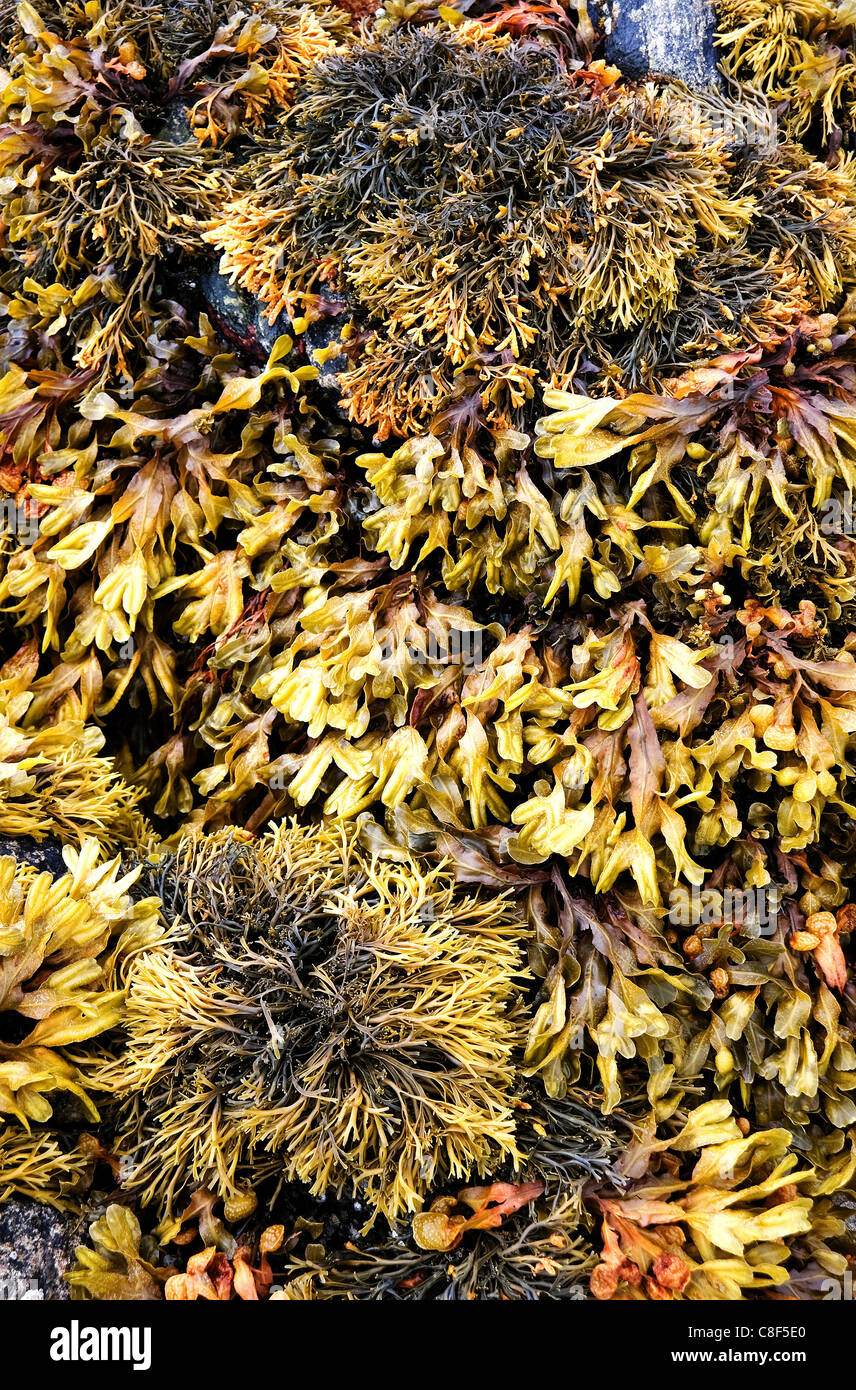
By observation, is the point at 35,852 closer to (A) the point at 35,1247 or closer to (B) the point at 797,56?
(A) the point at 35,1247

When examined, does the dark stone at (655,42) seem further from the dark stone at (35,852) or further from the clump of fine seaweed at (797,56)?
the dark stone at (35,852)

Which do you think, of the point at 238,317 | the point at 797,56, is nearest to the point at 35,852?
the point at 238,317

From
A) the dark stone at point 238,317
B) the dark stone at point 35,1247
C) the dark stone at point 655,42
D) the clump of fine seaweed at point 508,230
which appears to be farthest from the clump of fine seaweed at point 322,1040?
the dark stone at point 655,42

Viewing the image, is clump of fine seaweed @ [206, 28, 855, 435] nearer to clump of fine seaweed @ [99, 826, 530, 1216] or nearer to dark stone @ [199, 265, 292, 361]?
dark stone @ [199, 265, 292, 361]

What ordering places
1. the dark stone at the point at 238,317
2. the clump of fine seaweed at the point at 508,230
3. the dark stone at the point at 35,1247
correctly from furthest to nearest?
the dark stone at the point at 238,317, the clump of fine seaweed at the point at 508,230, the dark stone at the point at 35,1247

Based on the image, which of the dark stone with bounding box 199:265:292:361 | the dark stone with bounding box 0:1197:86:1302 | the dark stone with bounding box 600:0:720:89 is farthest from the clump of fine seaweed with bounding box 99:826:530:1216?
the dark stone with bounding box 600:0:720:89

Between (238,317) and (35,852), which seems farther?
(238,317)
